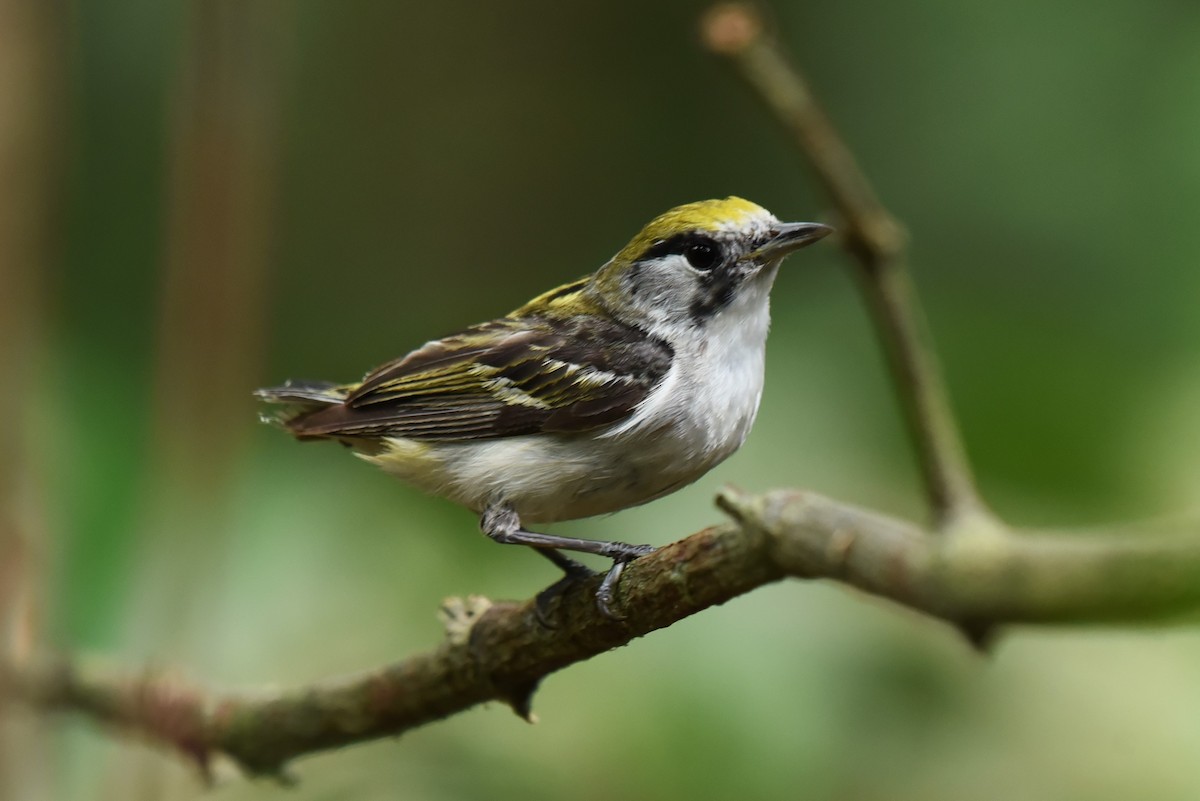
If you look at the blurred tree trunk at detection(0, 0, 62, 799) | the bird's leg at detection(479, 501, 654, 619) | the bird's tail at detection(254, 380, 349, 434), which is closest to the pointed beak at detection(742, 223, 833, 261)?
the bird's leg at detection(479, 501, 654, 619)

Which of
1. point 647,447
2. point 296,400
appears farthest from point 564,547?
point 296,400

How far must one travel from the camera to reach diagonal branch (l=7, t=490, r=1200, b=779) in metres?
1.21

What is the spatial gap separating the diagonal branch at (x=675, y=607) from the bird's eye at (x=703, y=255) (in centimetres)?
97

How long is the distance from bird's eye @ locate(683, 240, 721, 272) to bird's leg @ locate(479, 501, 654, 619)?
2.41ft

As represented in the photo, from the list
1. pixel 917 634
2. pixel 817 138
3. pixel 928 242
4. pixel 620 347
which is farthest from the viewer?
pixel 928 242

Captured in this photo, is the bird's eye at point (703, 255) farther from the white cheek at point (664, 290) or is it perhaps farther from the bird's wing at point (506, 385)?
the bird's wing at point (506, 385)

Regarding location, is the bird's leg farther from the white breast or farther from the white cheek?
the white cheek

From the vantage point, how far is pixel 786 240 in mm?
3084

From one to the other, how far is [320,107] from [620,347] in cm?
463

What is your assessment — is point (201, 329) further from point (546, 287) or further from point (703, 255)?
point (546, 287)

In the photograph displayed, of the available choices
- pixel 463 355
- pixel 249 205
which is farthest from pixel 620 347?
pixel 249 205

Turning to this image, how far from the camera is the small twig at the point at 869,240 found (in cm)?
171

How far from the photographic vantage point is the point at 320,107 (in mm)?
7406

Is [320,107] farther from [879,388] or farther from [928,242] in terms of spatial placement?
[879,388]
